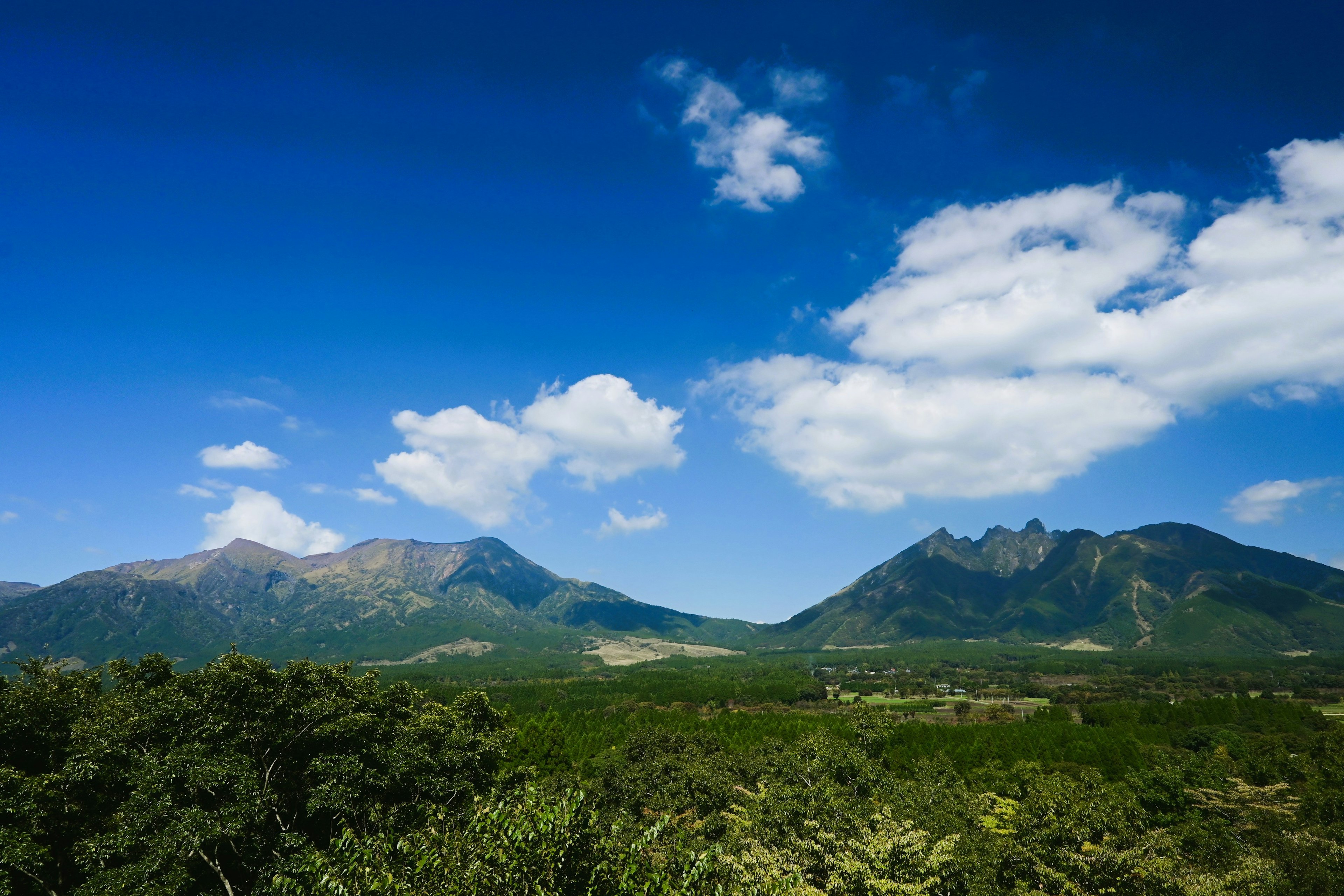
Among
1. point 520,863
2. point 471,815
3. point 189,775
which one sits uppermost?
point 520,863

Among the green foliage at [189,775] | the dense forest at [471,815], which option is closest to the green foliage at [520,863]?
the dense forest at [471,815]

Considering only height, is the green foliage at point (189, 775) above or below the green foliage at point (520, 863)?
below

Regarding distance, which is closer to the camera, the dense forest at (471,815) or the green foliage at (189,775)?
the dense forest at (471,815)

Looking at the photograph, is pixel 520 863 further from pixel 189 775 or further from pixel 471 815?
pixel 189 775

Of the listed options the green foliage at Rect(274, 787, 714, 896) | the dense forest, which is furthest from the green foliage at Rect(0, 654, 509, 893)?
the green foliage at Rect(274, 787, 714, 896)

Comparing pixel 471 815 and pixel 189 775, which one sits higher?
pixel 189 775

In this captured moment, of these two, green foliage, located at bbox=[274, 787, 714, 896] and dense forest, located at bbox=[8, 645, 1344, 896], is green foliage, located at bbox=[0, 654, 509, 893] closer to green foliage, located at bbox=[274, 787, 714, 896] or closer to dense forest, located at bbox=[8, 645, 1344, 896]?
dense forest, located at bbox=[8, 645, 1344, 896]

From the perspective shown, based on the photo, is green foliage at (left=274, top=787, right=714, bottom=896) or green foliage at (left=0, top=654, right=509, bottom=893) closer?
green foliage at (left=274, top=787, right=714, bottom=896)

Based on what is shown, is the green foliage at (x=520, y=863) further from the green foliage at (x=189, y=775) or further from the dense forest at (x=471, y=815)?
the green foliage at (x=189, y=775)

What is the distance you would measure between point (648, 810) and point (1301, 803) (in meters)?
56.1

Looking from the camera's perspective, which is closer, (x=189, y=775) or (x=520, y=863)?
(x=520, y=863)

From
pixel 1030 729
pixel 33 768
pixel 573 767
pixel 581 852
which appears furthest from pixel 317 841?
pixel 1030 729

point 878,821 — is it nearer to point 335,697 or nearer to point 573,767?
point 335,697

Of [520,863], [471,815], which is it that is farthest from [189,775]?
[520,863]
